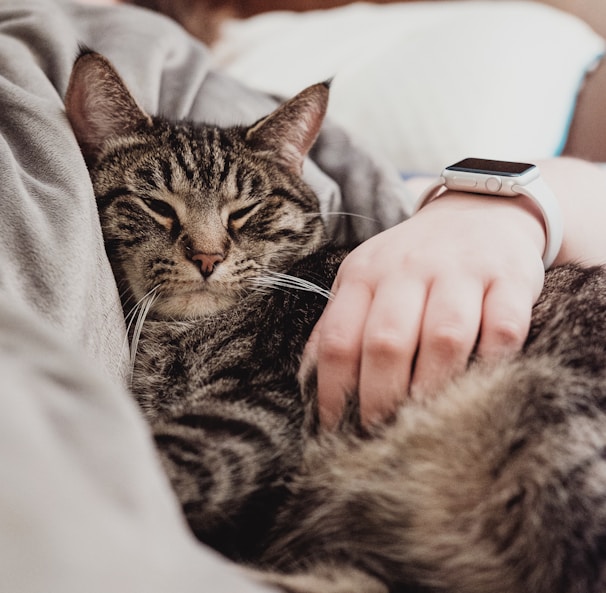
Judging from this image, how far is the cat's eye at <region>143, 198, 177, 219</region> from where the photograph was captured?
0.99 metres

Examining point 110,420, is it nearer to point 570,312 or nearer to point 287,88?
point 570,312

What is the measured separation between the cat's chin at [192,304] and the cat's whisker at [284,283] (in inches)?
2.0

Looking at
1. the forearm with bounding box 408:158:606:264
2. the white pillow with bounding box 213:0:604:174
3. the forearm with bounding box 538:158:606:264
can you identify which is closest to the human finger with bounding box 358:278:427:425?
the forearm with bounding box 408:158:606:264

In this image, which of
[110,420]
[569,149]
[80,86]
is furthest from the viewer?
[569,149]

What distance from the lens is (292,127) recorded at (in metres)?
1.12

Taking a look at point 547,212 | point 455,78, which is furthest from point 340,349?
point 455,78

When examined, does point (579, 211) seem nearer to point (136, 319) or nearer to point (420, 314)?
point (420, 314)

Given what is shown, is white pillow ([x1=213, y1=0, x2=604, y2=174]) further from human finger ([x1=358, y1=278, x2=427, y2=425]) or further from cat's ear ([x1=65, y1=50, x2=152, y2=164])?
human finger ([x1=358, y1=278, x2=427, y2=425])

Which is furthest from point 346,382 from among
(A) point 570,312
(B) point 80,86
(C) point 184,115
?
(C) point 184,115

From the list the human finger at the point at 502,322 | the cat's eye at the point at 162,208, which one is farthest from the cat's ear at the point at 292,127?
the human finger at the point at 502,322

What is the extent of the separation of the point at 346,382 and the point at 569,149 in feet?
5.62

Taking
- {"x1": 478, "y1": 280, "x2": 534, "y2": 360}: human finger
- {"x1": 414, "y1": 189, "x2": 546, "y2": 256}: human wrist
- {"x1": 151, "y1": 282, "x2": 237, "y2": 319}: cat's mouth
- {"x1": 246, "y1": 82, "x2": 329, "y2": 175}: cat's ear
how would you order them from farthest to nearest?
{"x1": 246, "y1": 82, "x2": 329, "y2": 175}: cat's ear
{"x1": 151, "y1": 282, "x2": 237, "y2": 319}: cat's mouth
{"x1": 414, "y1": 189, "x2": 546, "y2": 256}: human wrist
{"x1": 478, "y1": 280, "x2": 534, "y2": 360}: human finger

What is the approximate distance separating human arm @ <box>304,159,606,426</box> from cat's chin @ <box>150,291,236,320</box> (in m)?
0.20

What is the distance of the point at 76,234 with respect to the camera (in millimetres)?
726
